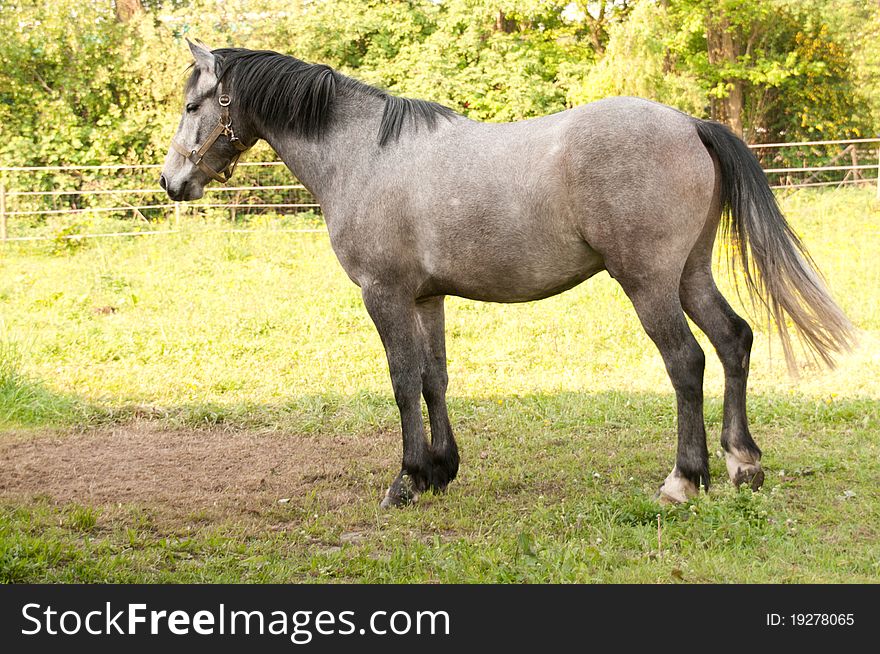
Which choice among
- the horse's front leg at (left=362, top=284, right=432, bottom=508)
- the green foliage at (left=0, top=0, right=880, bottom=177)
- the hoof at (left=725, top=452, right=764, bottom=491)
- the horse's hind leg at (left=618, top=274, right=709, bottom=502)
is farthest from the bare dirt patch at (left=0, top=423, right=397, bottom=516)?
the green foliage at (left=0, top=0, right=880, bottom=177)

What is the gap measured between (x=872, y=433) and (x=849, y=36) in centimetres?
1627

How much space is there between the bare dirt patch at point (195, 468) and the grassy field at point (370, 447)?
0.02 meters

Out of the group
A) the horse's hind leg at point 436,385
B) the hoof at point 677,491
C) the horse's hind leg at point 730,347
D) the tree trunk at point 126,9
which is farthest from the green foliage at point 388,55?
the hoof at point 677,491

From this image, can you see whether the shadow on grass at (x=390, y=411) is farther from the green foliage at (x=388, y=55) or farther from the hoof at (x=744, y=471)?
the green foliage at (x=388, y=55)

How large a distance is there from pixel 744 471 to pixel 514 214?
1834 mm

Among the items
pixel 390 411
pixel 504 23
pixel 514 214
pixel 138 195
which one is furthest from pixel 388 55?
pixel 514 214

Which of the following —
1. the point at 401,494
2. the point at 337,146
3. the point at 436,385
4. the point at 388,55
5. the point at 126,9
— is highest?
the point at 126,9

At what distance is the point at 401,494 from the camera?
4664 millimetres

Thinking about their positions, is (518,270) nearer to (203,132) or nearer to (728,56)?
(203,132)

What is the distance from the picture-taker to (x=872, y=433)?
543 centimetres

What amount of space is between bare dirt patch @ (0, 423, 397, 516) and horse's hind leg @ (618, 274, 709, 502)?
1.71 m

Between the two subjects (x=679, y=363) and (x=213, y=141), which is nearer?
(x=679, y=363)

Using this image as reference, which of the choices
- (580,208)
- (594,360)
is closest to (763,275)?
(580,208)

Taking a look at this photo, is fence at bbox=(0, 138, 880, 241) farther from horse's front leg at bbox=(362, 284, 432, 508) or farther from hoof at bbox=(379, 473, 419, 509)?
hoof at bbox=(379, 473, 419, 509)
